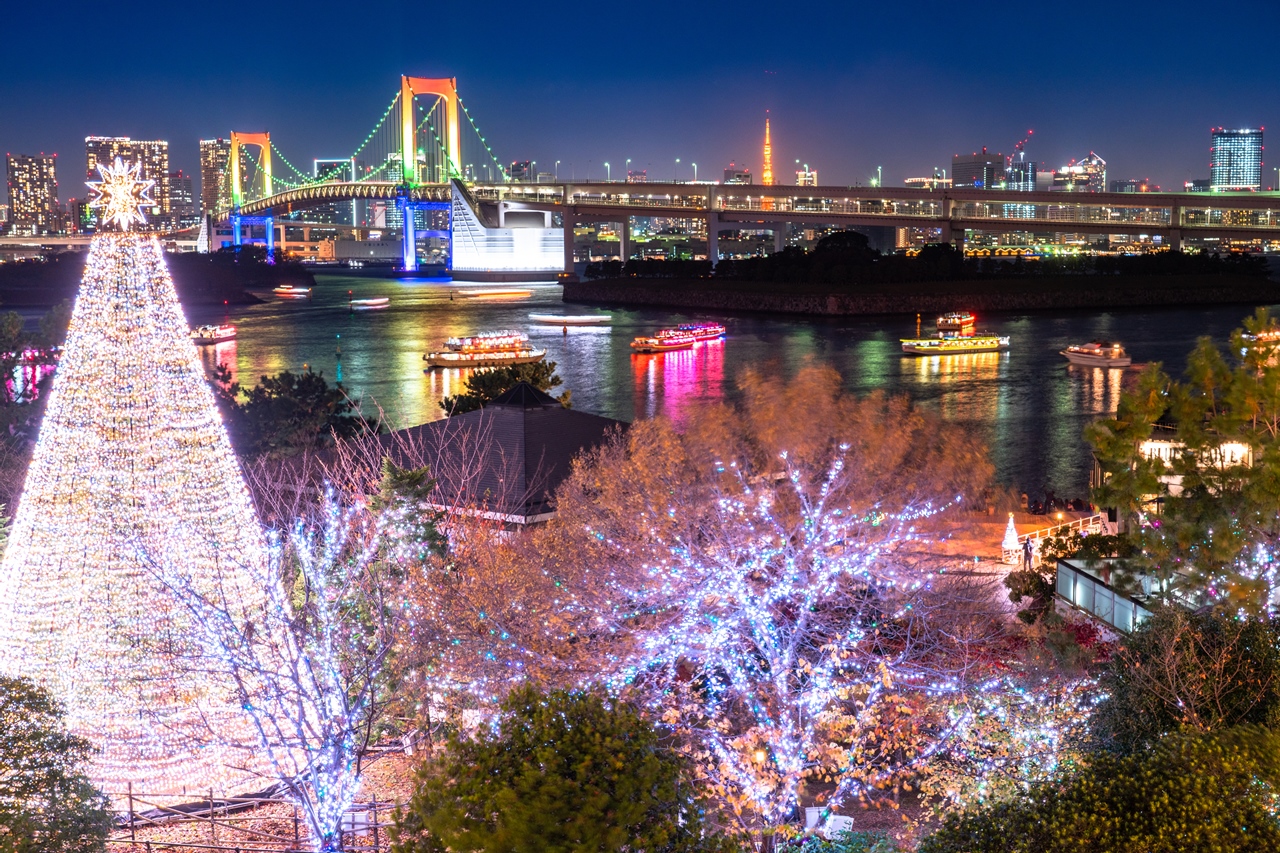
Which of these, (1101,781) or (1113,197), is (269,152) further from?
(1101,781)

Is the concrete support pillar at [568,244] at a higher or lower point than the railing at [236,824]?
higher

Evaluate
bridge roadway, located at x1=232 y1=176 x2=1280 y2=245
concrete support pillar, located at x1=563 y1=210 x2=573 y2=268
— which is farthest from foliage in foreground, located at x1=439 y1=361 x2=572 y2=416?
concrete support pillar, located at x1=563 y1=210 x2=573 y2=268

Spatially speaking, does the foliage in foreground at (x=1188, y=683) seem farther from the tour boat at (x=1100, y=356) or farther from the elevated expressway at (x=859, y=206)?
the elevated expressway at (x=859, y=206)

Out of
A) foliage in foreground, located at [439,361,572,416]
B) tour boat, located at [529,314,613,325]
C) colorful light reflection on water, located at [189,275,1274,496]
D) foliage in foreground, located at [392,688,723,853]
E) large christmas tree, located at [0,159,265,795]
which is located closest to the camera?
foliage in foreground, located at [392,688,723,853]

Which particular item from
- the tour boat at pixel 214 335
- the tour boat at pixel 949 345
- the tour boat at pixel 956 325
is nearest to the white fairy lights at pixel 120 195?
the tour boat at pixel 949 345

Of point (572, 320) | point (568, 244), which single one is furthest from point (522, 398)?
point (568, 244)

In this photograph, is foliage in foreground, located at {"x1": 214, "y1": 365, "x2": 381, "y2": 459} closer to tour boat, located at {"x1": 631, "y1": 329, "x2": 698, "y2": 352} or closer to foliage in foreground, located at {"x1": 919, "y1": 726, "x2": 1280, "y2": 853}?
foliage in foreground, located at {"x1": 919, "y1": 726, "x2": 1280, "y2": 853}

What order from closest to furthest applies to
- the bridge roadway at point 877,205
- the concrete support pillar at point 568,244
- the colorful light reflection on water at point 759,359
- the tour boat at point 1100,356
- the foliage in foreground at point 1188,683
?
1. the foliage in foreground at point 1188,683
2. the colorful light reflection on water at point 759,359
3. the tour boat at point 1100,356
4. the bridge roadway at point 877,205
5. the concrete support pillar at point 568,244
